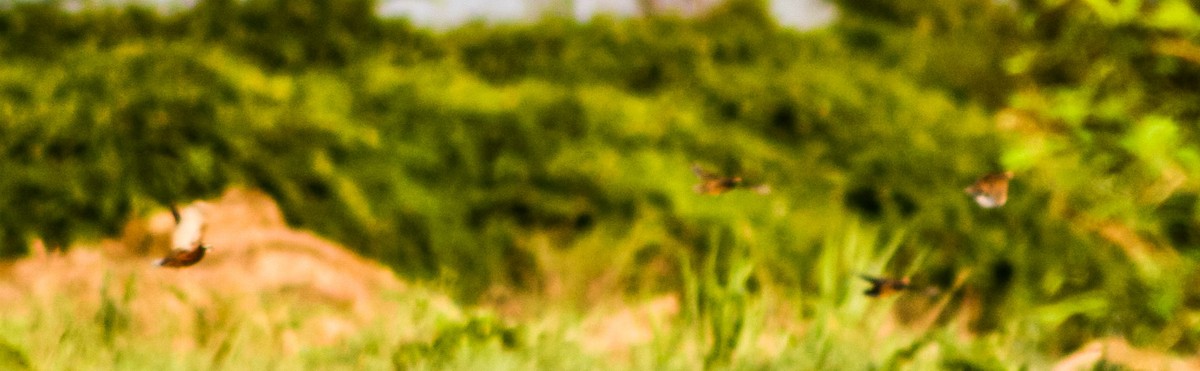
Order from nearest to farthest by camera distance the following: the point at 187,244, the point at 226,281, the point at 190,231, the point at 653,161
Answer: the point at 187,244 → the point at 190,231 → the point at 226,281 → the point at 653,161

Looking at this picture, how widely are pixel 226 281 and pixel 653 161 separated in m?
2.13

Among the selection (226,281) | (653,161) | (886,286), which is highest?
(653,161)

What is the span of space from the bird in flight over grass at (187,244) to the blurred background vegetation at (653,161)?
1.14 m

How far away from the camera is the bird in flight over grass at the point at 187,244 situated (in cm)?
164

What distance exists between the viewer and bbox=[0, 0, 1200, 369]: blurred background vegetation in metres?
2.65

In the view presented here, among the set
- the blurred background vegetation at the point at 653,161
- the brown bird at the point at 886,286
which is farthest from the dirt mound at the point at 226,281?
the brown bird at the point at 886,286

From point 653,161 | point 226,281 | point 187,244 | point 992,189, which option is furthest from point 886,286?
point 653,161

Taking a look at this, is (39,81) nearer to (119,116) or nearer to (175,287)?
(119,116)

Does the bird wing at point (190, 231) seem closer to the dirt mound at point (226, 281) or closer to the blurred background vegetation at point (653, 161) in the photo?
the dirt mound at point (226, 281)

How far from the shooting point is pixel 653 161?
4.36m

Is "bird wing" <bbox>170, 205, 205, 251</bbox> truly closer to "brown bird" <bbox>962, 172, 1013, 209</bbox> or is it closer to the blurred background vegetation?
the blurred background vegetation

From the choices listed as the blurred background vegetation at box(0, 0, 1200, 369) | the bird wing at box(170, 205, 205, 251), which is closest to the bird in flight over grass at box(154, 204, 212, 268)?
the bird wing at box(170, 205, 205, 251)

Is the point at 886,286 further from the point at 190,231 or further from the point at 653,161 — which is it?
the point at 653,161

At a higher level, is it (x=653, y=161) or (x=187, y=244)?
(x=653, y=161)
